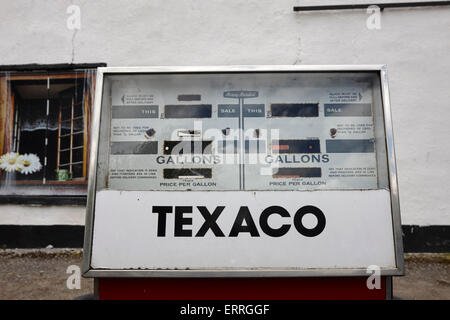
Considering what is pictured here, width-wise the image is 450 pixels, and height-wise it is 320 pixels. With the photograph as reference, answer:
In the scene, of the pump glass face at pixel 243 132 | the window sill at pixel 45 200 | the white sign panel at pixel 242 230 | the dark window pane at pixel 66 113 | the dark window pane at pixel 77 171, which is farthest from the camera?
the dark window pane at pixel 66 113

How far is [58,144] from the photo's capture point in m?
4.35

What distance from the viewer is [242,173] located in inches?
60.1

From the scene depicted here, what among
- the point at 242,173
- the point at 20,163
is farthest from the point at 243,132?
the point at 20,163

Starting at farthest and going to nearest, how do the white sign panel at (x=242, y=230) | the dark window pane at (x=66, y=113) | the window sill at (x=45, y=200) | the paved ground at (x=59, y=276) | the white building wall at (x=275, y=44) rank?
the dark window pane at (x=66, y=113) < the window sill at (x=45, y=200) < the white building wall at (x=275, y=44) < the paved ground at (x=59, y=276) < the white sign panel at (x=242, y=230)

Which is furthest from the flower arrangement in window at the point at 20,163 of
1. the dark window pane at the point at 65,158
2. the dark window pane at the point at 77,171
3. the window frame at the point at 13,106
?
the dark window pane at the point at 77,171

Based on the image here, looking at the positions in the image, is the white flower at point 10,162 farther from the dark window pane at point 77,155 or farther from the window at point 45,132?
the dark window pane at point 77,155

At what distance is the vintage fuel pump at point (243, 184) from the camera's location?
1.37 metres

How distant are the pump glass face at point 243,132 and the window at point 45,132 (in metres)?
3.00

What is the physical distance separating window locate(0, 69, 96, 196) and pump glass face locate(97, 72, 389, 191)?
3.00 meters

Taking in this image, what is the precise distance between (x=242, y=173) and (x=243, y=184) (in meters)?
0.05

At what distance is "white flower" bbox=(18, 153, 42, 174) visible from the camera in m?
4.30

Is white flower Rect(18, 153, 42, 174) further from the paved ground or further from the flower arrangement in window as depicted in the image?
the paved ground

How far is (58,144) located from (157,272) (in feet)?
12.1

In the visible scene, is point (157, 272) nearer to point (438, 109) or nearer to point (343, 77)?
point (343, 77)
